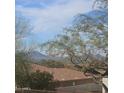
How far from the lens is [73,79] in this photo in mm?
1986

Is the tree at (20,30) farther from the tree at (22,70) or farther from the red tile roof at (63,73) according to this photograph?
the red tile roof at (63,73)

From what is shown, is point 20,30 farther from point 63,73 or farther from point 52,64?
point 63,73

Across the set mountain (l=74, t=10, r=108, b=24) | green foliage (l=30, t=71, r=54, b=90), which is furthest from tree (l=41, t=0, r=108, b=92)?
green foliage (l=30, t=71, r=54, b=90)

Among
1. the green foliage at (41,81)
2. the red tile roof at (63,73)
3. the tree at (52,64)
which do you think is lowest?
the green foliage at (41,81)

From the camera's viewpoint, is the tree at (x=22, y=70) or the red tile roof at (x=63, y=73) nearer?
the red tile roof at (x=63, y=73)

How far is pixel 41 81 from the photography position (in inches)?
80.2

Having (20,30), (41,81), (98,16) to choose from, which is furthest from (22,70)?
(98,16)

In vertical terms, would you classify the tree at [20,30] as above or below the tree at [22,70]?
above

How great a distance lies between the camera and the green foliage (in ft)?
6.64

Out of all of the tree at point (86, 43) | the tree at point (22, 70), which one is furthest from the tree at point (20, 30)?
the tree at point (86, 43)

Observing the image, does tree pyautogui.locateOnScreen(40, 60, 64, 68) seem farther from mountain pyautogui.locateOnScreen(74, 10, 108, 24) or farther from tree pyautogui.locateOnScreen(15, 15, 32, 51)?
mountain pyautogui.locateOnScreen(74, 10, 108, 24)

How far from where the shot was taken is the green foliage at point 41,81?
2.03 metres
